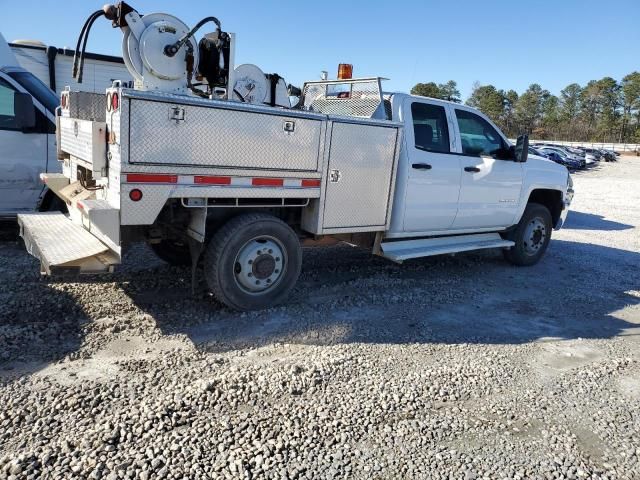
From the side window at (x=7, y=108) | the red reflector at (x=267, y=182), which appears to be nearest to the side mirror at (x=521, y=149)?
the red reflector at (x=267, y=182)

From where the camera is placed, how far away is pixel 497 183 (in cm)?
679

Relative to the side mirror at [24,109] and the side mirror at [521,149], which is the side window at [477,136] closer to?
the side mirror at [521,149]

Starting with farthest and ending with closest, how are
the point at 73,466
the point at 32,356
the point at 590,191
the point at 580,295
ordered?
the point at 590,191, the point at 580,295, the point at 32,356, the point at 73,466

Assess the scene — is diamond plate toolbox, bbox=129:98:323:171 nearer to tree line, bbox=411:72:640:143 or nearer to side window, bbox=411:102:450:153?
side window, bbox=411:102:450:153

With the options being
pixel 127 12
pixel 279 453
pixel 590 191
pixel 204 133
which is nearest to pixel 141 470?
pixel 279 453

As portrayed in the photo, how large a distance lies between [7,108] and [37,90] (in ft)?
1.54

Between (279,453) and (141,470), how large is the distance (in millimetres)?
718

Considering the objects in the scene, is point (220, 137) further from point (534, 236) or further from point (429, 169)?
point (534, 236)

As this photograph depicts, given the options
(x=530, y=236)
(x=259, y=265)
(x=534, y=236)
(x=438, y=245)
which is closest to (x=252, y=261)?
(x=259, y=265)

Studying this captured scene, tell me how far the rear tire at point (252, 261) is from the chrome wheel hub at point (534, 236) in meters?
4.03

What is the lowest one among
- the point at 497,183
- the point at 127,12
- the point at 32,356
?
the point at 32,356

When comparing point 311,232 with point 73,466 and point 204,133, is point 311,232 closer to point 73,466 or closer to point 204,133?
point 204,133

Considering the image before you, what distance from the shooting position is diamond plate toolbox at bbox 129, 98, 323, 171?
4039 mm

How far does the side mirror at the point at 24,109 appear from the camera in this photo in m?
6.36
